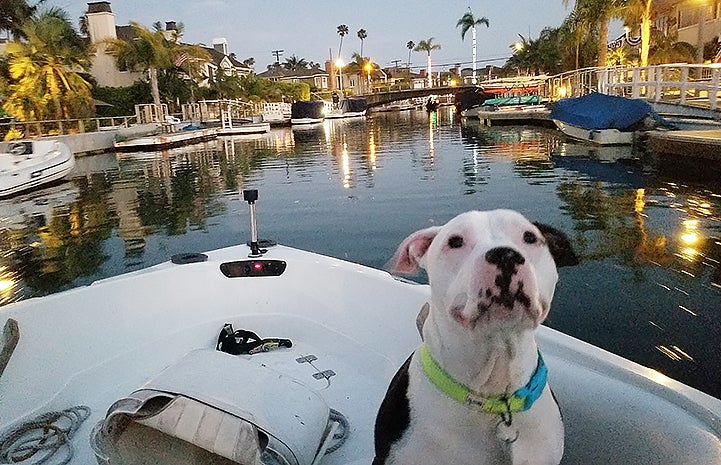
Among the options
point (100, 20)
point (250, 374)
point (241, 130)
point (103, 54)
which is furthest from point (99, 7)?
point (250, 374)

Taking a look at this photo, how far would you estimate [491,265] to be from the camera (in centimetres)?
135

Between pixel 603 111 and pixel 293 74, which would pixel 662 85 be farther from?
pixel 293 74

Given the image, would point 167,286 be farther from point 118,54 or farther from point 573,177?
point 118,54

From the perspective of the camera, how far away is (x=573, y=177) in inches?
447

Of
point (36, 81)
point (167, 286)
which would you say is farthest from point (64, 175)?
point (167, 286)

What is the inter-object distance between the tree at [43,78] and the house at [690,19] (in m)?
27.6

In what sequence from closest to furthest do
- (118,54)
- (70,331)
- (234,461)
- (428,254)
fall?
(428,254), (234,461), (70,331), (118,54)

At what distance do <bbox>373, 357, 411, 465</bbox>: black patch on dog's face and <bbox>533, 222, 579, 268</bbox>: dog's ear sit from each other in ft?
1.83

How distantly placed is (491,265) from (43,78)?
1106 inches

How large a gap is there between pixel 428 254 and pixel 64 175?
15993mm

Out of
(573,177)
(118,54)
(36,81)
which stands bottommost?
(573,177)

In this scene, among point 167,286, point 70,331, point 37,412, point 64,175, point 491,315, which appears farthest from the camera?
point 64,175

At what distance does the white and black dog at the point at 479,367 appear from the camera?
138cm

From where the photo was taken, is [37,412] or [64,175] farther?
[64,175]
